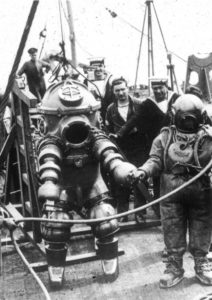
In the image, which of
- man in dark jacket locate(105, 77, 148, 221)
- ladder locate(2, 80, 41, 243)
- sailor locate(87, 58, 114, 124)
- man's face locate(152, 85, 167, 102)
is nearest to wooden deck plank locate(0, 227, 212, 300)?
ladder locate(2, 80, 41, 243)

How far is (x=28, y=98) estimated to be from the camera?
479 centimetres

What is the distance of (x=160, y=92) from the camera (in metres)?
5.50

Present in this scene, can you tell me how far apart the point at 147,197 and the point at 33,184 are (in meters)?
1.46

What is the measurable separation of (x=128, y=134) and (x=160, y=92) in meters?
0.67

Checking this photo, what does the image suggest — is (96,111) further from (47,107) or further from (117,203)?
(117,203)

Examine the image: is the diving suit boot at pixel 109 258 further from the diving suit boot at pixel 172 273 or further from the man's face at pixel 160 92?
the man's face at pixel 160 92

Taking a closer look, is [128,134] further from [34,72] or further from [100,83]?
[34,72]

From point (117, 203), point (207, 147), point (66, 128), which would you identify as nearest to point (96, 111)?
point (66, 128)

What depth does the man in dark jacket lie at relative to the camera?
573 centimetres

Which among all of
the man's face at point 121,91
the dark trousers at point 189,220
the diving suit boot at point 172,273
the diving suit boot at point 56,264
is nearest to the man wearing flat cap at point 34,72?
the man's face at point 121,91

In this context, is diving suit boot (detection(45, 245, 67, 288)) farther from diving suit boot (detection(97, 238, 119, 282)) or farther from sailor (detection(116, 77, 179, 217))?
sailor (detection(116, 77, 179, 217))

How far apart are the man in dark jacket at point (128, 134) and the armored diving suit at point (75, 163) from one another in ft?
3.01

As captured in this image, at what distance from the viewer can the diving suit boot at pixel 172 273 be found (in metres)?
4.45

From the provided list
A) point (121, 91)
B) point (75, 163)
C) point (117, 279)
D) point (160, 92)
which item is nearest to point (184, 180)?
point (75, 163)
